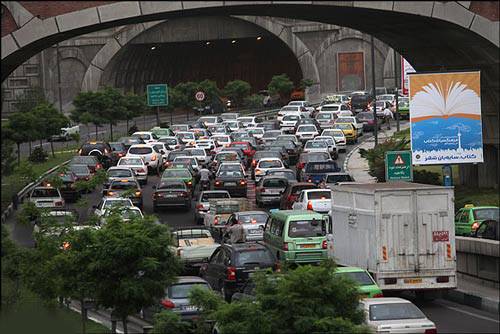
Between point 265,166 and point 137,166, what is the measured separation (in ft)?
21.1

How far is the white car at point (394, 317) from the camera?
65.0 feet

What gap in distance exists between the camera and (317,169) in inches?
2050

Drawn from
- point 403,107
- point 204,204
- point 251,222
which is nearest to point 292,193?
point 204,204

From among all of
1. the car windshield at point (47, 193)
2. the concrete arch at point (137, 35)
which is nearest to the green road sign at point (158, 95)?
the concrete arch at point (137, 35)

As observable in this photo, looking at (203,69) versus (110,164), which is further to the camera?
(203,69)

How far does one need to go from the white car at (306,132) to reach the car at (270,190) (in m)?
24.6

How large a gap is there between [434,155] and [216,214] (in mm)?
7856

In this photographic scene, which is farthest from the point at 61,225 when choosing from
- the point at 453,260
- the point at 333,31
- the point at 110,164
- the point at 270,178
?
the point at 333,31

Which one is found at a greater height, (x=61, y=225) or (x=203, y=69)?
(x=203, y=69)

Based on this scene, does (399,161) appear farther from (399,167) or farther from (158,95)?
(158,95)

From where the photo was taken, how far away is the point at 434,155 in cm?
3812

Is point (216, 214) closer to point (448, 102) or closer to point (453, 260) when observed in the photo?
point (448, 102)

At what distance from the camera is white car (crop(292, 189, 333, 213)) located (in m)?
39.0

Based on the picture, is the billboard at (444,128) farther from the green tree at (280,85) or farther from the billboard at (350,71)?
the green tree at (280,85)
